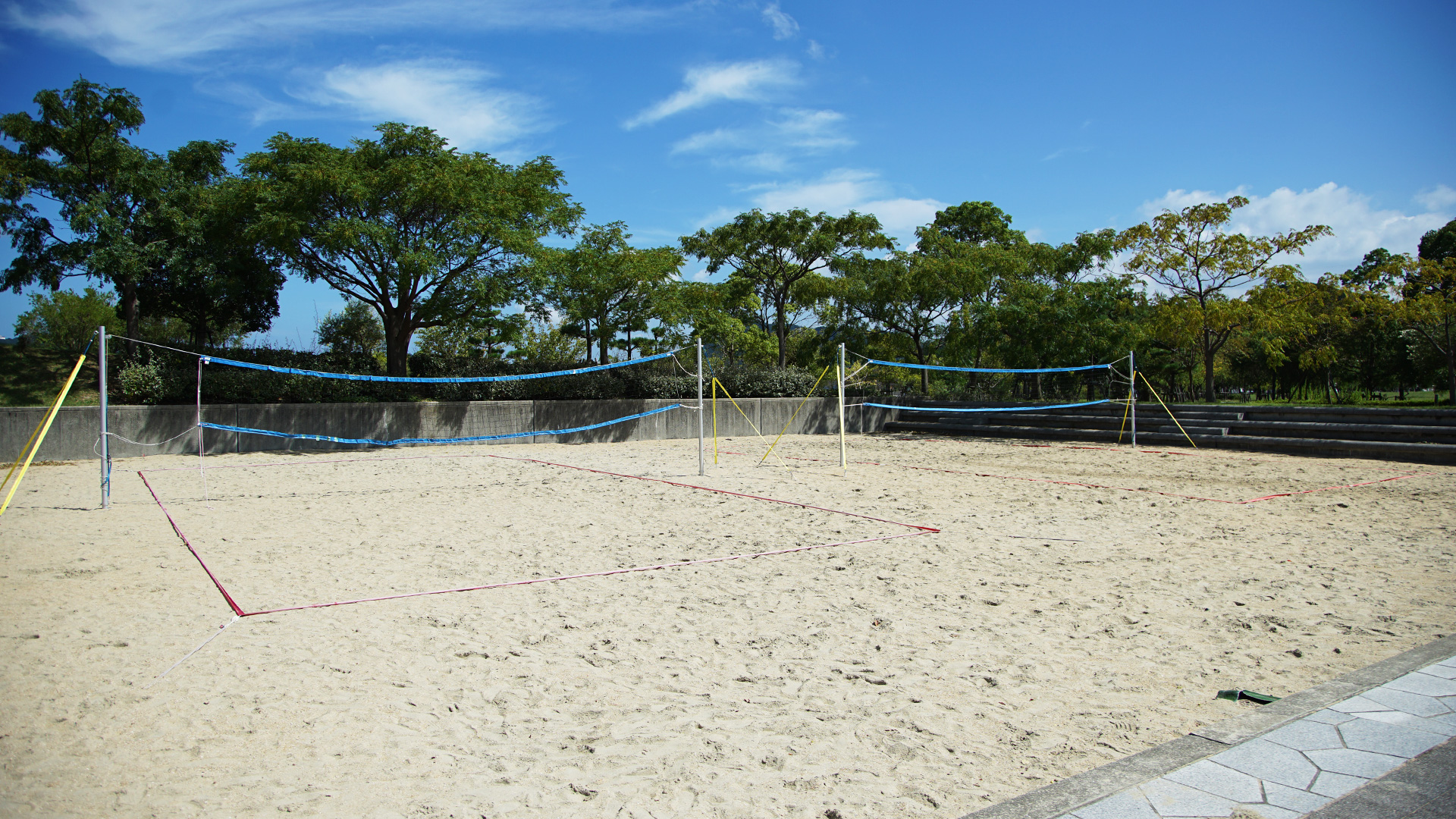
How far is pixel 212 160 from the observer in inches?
677

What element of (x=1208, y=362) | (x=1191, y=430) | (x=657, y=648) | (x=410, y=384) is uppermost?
(x=1208, y=362)

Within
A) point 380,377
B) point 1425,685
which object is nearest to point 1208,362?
point 1425,685

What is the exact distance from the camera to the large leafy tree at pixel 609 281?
60.3 feet

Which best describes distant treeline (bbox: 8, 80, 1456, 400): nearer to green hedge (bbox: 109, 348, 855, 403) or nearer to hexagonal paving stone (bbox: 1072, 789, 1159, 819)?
green hedge (bbox: 109, 348, 855, 403)

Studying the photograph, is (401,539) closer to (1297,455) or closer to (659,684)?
(659,684)

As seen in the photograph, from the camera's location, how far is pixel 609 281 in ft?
60.5

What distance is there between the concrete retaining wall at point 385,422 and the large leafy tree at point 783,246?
133 inches

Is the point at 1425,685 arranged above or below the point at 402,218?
below

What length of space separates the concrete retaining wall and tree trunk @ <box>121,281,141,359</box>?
2701 millimetres

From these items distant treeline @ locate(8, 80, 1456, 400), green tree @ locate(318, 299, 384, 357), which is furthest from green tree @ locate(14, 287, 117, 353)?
green tree @ locate(318, 299, 384, 357)

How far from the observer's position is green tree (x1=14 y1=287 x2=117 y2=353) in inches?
1025

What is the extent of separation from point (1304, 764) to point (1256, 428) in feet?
52.6

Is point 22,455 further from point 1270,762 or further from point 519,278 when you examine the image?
point 1270,762

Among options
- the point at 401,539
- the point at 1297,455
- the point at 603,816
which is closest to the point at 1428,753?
the point at 603,816
